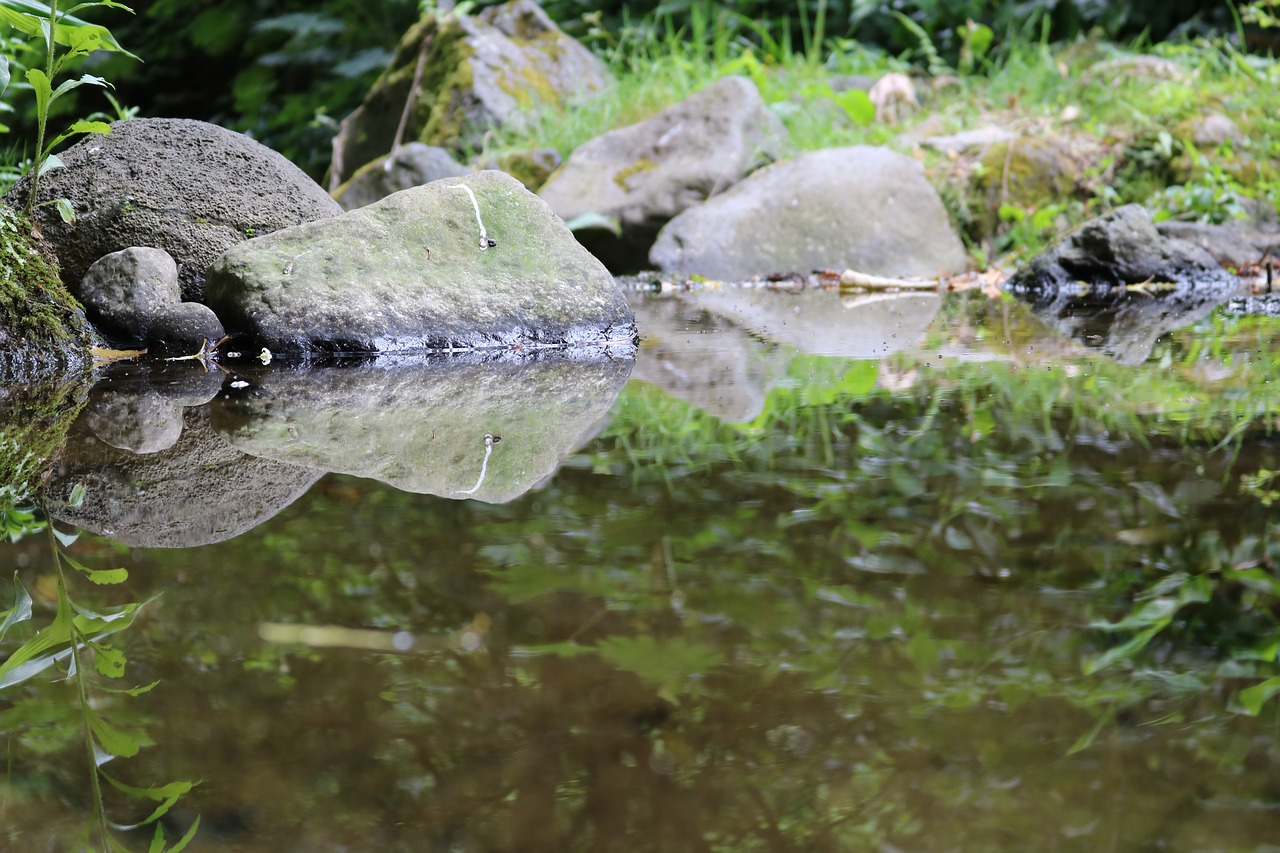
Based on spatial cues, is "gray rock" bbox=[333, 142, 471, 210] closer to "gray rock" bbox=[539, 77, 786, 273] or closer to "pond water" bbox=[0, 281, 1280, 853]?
"gray rock" bbox=[539, 77, 786, 273]

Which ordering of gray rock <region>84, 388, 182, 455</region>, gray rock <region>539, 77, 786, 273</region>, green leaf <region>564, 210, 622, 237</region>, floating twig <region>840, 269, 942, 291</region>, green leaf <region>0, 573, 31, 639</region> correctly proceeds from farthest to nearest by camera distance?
1. gray rock <region>539, 77, 786, 273</region>
2. green leaf <region>564, 210, 622, 237</region>
3. floating twig <region>840, 269, 942, 291</region>
4. gray rock <region>84, 388, 182, 455</region>
5. green leaf <region>0, 573, 31, 639</region>

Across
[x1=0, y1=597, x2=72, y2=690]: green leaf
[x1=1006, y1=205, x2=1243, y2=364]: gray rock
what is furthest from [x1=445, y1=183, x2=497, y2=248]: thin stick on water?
[x1=0, y1=597, x2=72, y2=690]: green leaf

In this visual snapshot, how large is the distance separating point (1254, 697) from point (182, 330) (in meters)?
3.28

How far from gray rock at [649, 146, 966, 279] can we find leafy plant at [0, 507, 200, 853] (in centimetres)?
546

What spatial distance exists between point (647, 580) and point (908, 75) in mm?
8655

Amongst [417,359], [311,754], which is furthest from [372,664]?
[417,359]

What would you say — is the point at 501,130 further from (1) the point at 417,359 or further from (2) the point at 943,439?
(2) the point at 943,439

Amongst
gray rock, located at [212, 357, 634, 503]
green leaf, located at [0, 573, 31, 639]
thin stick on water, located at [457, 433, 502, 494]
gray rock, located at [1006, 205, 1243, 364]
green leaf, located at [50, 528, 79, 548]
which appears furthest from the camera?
gray rock, located at [1006, 205, 1243, 364]

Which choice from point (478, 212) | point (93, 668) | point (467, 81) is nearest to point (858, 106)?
point (467, 81)

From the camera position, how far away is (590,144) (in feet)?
25.2

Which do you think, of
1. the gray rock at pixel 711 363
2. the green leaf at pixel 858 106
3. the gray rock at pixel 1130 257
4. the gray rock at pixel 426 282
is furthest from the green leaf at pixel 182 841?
the green leaf at pixel 858 106

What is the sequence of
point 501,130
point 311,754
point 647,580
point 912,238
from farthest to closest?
point 501,130 → point 912,238 → point 647,580 → point 311,754

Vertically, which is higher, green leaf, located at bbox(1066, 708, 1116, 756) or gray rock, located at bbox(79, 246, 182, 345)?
green leaf, located at bbox(1066, 708, 1116, 756)

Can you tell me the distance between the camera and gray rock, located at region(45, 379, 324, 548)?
141 cm
